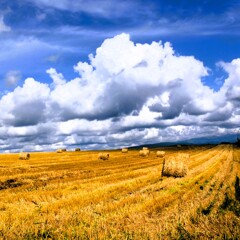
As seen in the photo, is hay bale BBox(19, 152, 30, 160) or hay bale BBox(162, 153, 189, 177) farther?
hay bale BBox(19, 152, 30, 160)

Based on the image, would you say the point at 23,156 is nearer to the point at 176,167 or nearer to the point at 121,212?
the point at 176,167

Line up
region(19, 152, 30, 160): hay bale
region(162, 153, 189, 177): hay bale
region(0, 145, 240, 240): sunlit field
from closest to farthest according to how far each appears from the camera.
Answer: region(0, 145, 240, 240): sunlit field → region(162, 153, 189, 177): hay bale → region(19, 152, 30, 160): hay bale

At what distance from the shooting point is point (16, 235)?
301 inches

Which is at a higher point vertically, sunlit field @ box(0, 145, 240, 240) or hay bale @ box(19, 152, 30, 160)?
hay bale @ box(19, 152, 30, 160)

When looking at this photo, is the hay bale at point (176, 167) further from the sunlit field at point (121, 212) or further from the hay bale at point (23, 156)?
the hay bale at point (23, 156)

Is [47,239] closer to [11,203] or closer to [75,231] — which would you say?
[75,231]

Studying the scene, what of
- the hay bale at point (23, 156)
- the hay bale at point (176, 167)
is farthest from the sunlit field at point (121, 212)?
the hay bale at point (23, 156)

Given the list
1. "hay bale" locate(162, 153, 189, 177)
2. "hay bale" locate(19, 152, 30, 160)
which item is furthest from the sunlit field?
"hay bale" locate(19, 152, 30, 160)

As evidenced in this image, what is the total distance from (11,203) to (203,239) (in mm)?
7758

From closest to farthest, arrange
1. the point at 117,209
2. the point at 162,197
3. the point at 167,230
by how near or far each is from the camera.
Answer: the point at 167,230 < the point at 117,209 < the point at 162,197

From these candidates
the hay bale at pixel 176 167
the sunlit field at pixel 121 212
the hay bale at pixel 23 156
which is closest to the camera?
the sunlit field at pixel 121 212

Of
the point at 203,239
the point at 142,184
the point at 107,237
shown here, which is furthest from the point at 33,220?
the point at 142,184

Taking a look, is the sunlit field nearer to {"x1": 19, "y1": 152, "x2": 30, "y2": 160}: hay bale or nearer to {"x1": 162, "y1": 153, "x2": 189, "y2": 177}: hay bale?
{"x1": 162, "y1": 153, "x2": 189, "y2": 177}: hay bale

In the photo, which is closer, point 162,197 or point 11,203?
point 11,203
